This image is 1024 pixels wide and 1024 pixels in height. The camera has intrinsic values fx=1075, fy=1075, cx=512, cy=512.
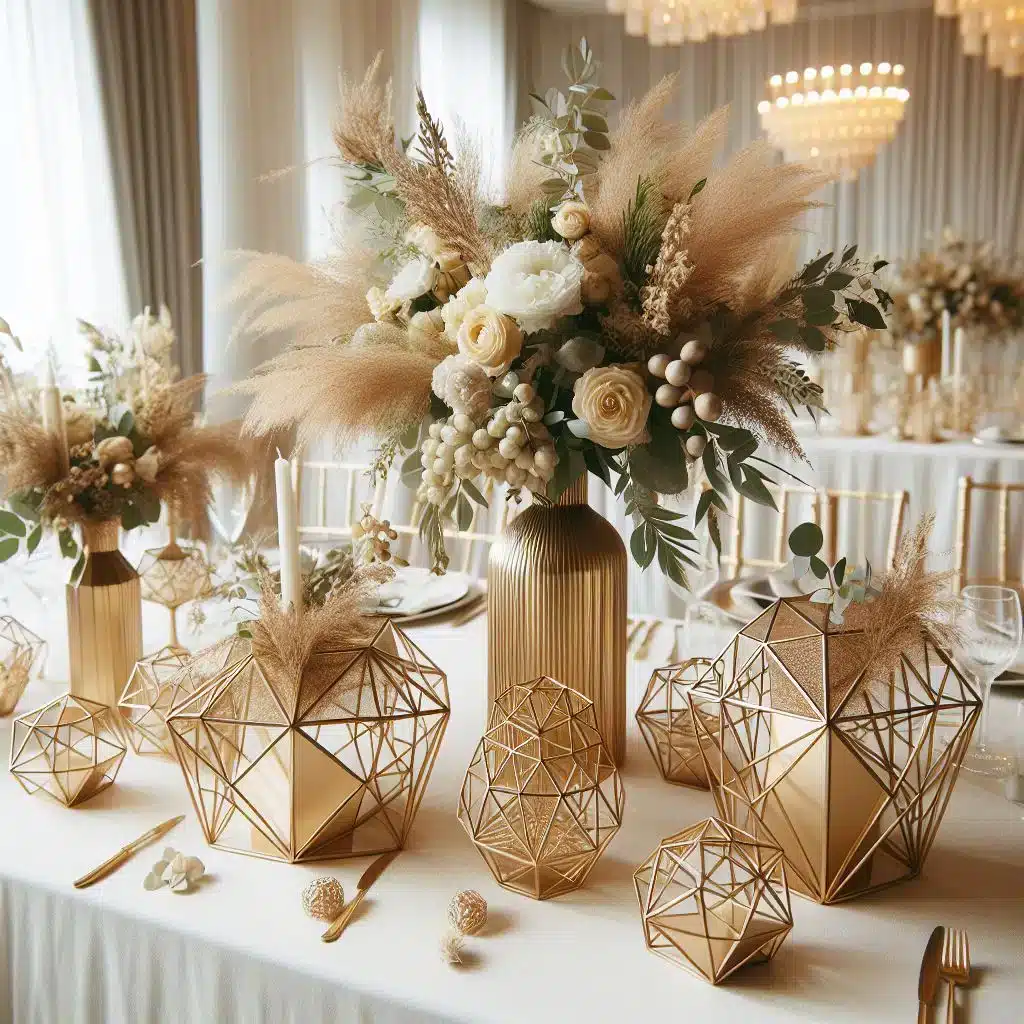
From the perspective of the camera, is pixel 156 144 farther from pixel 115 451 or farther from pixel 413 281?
pixel 413 281

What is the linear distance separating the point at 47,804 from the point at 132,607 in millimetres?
279

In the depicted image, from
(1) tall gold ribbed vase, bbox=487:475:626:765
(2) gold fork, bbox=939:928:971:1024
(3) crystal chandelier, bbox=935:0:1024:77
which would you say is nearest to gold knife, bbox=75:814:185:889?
(1) tall gold ribbed vase, bbox=487:475:626:765

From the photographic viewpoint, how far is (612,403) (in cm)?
Result: 97

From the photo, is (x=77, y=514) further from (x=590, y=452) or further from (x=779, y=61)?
(x=779, y=61)

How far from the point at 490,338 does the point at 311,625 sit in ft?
1.00

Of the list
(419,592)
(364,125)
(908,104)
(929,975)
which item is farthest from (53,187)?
(908,104)

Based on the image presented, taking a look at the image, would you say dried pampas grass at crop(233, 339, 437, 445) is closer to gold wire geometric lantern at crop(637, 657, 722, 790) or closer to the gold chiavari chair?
gold wire geometric lantern at crop(637, 657, 722, 790)

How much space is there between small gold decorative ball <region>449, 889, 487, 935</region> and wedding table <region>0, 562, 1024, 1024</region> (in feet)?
0.05

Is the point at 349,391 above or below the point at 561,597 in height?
above

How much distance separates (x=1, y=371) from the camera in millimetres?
1283

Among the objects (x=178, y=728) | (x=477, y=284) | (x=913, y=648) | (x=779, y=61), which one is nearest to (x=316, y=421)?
(x=477, y=284)

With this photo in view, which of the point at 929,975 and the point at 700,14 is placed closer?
the point at 929,975

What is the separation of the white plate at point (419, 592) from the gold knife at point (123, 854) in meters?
0.65

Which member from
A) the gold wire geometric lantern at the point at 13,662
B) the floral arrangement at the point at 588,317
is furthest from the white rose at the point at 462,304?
the gold wire geometric lantern at the point at 13,662
